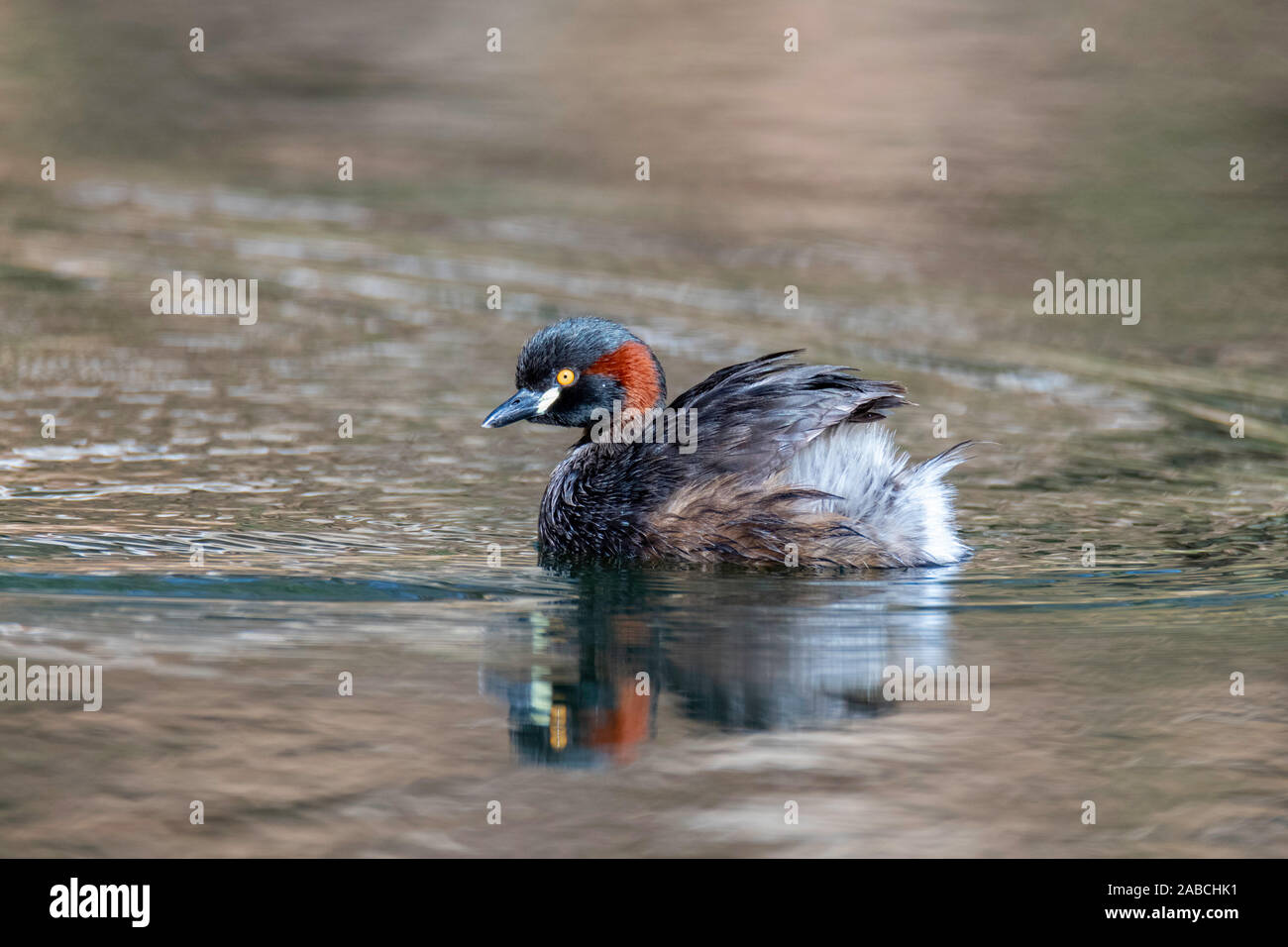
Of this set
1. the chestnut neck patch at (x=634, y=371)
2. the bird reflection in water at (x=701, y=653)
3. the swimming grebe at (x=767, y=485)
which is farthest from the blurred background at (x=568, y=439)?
the chestnut neck patch at (x=634, y=371)

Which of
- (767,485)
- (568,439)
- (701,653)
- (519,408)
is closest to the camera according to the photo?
(701,653)

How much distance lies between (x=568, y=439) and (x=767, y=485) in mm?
3110

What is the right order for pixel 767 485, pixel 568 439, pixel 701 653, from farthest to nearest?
pixel 568 439 < pixel 767 485 < pixel 701 653

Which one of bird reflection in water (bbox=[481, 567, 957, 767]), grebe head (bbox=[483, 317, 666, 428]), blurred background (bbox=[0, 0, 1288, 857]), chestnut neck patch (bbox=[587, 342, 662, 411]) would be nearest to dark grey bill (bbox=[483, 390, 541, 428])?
grebe head (bbox=[483, 317, 666, 428])

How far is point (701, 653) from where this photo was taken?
6.55 metres

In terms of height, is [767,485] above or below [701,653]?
above

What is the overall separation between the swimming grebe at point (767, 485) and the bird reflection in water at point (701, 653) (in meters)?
0.13

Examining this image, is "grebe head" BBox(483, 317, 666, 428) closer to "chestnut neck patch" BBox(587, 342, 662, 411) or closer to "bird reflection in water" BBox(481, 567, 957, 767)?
"chestnut neck patch" BBox(587, 342, 662, 411)

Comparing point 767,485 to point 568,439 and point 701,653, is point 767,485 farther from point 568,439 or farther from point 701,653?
point 568,439

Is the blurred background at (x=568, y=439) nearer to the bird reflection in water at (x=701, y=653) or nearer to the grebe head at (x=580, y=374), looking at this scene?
the bird reflection in water at (x=701, y=653)

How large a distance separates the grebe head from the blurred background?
2.00 feet

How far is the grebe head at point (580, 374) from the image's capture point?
26.7 feet

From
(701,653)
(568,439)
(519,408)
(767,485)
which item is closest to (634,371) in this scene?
(519,408)

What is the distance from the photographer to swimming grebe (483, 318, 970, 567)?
761 centimetres
